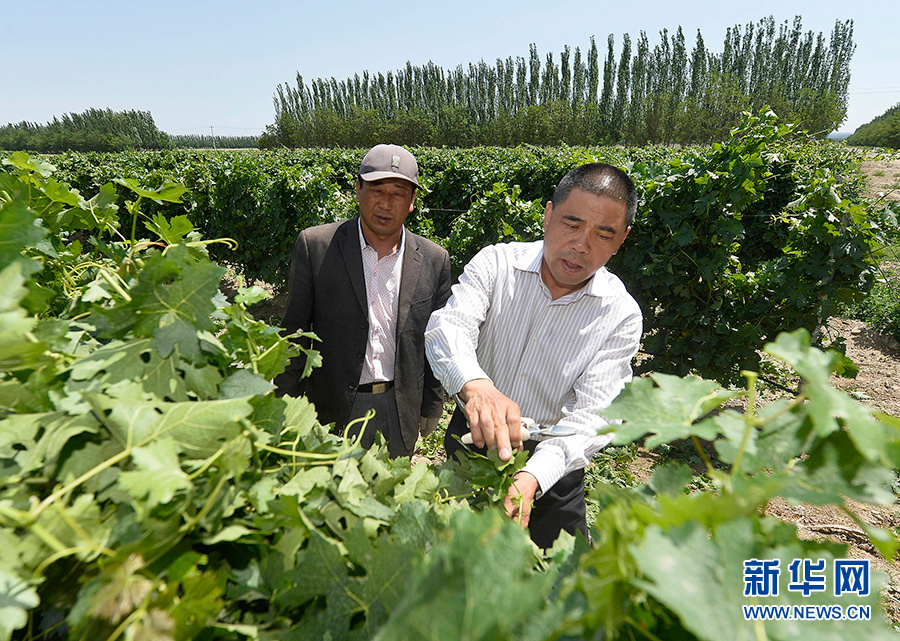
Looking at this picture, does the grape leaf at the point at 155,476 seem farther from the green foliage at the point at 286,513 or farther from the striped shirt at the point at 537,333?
the striped shirt at the point at 537,333

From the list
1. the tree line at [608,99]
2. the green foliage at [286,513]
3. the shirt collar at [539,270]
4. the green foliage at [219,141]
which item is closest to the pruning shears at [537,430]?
the green foliage at [286,513]

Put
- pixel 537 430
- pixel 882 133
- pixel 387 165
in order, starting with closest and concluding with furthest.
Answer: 1. pixel 537 430
2. pixel 387 165
3. pixel 882 133

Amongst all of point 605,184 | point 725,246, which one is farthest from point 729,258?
point 605,184

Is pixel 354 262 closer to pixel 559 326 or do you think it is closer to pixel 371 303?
pixel 371 303

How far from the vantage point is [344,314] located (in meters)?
3.20

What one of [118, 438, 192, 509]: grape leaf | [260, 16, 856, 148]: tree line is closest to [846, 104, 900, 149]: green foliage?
[260, 16, 856, 148]: tree line

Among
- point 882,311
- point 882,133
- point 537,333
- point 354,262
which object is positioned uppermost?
point 354,262

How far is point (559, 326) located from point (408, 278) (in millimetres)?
1311

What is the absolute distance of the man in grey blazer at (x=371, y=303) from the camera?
3197mm

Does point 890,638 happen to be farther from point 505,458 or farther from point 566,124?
point 566,124

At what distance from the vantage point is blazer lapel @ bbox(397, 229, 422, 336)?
329cm

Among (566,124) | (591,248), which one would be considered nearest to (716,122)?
(566,124)

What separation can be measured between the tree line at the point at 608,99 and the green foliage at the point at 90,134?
21.1 metres

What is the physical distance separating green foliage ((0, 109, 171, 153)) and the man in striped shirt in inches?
2940
